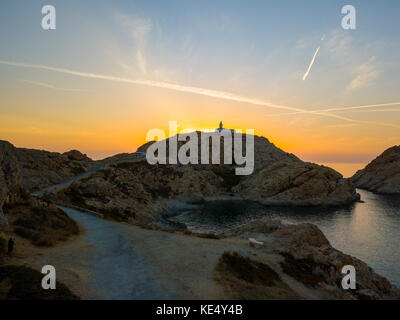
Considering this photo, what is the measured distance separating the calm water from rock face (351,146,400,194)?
298 feet

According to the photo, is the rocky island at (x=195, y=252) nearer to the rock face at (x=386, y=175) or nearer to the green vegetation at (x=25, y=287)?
the green vegetation at (x=25, y=287)

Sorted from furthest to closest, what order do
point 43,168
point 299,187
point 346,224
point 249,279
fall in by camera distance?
point 299,187, point 43,168, point 346,224, point 249,279

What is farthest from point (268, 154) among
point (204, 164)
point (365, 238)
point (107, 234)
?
point (107, 234)

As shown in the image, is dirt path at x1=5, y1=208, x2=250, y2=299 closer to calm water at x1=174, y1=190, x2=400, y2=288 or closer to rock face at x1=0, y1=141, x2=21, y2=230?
rock face at x1=0, y1=141, x2=21, y2=230

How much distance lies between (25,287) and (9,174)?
19020 mm

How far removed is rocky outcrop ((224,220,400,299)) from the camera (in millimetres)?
22500

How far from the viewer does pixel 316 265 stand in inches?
1035

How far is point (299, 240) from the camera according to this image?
3219cm

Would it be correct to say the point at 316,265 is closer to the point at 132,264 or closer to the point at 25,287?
the point at 132,264

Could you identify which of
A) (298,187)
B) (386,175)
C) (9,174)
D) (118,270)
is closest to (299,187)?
(298,187)

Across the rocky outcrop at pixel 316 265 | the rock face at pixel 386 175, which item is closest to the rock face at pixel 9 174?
the rocky outcrop at pixel 316 265

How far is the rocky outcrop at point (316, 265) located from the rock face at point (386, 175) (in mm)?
168687

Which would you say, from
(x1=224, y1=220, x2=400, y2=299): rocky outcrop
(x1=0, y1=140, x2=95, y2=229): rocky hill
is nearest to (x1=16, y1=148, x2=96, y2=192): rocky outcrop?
(x1=0, y1=140, x2=95, y2=229): rocky hill

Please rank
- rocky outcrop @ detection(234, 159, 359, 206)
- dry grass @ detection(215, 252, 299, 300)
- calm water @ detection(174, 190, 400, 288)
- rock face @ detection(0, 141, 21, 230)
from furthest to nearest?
1. rocky outcrop @ detection(234, 159, 359, 206)
2. calm water @ detection(174, 190, 400, 288)
3. rock face @ detection(0, 141, 21, 230)
4. dry grass @ detection(215, 252, 299, 300)
